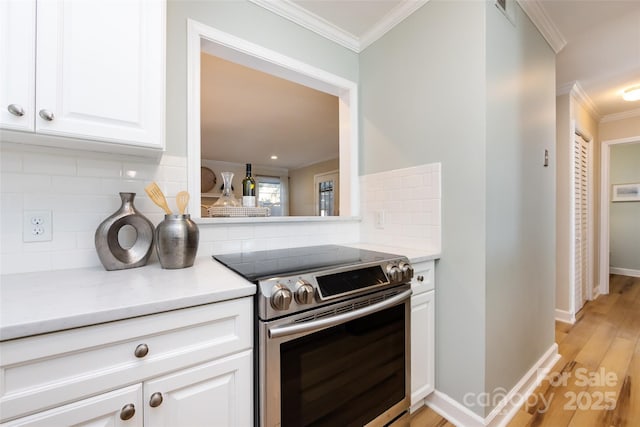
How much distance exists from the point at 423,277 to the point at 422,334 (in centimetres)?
32

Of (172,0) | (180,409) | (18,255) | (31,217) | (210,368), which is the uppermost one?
(172,0)

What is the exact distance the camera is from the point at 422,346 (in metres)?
1.49

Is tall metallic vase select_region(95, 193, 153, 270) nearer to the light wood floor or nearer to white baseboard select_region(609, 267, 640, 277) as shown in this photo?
the light wood floor

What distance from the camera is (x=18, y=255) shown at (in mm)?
1054

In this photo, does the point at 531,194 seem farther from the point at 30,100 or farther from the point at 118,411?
the point at 30,100

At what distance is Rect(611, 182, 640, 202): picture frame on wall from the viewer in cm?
448

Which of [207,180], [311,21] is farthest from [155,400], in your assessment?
[207,180]

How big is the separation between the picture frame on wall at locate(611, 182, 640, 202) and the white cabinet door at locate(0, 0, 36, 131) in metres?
7.12

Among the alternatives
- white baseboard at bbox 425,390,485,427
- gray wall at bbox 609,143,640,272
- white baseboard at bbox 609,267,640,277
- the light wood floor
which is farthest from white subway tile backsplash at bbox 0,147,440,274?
white baseboard at bbox 609,267,640,277

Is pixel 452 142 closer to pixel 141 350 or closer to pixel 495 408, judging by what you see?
pixel 495 408

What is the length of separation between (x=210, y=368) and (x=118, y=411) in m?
0.24

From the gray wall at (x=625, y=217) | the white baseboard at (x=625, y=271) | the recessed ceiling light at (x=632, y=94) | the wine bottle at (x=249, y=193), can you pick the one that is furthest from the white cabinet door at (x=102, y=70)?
the white baseboard at (x=625, y=271)

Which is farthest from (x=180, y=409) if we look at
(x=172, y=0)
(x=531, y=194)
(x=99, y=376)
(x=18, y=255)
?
(x=531, y=194)

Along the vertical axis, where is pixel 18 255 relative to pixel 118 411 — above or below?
above
